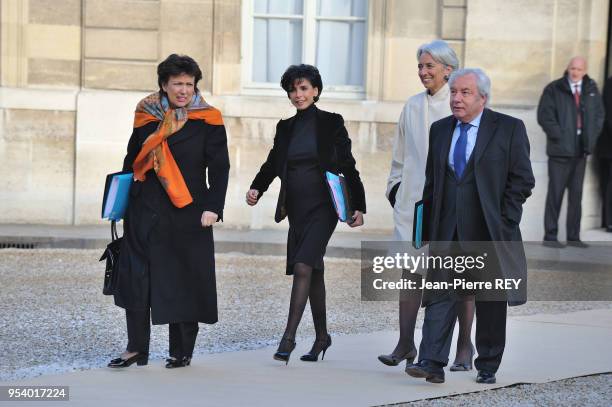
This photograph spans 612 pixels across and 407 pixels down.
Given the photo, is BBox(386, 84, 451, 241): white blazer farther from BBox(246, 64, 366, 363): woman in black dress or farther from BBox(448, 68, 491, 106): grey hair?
BBox(448, 68, 491, 106): grey hair

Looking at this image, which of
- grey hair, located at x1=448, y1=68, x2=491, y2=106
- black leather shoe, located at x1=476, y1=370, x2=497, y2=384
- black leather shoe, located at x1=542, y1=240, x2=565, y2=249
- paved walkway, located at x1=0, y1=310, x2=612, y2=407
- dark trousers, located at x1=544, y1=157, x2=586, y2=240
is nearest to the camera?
paved walkway, located at x1=0, y1=310, x2=612, y2=407

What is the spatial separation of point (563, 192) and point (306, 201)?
7.45 meters

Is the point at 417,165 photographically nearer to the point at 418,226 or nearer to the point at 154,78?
the point at 418,226

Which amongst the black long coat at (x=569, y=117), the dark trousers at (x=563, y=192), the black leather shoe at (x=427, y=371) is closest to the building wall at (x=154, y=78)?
the dark trousers at (x=563, y=192)

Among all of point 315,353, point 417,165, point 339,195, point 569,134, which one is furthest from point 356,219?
point 569,134

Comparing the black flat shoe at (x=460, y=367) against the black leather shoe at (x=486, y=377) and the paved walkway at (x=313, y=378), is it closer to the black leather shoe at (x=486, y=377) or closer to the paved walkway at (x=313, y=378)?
the paved walkway at (x=313, y=378)

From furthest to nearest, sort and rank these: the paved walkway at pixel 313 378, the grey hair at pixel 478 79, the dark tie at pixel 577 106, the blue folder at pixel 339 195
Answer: the dark tie at pixel 577 106, the blue folder at pixel 339 195, the grey hair at pixel 478 79, the paved walkway at pixel 313 378

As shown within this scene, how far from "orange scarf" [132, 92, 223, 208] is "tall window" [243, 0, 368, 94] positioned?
8321 millimetres

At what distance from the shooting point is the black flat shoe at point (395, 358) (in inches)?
295

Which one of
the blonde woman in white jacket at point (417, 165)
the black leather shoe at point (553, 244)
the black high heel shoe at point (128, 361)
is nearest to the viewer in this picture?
the black high heel shoe at point (128, 361)

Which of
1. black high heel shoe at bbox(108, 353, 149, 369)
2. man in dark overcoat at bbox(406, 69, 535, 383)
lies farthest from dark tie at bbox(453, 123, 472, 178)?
black high heel shoe at bbox(108, 353, 149, 369)

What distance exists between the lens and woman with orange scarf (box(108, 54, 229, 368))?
745 cm

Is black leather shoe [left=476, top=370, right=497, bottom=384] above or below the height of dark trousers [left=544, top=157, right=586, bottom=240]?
below

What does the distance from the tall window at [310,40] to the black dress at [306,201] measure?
8079 millimetres
